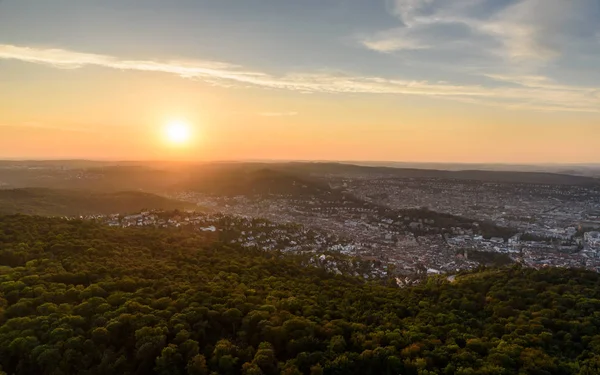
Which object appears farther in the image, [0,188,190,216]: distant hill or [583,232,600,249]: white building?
[0,188,190,216]: distant hill

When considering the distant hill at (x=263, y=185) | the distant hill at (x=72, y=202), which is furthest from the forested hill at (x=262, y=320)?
A: the distant hill at (x=263, y=185)

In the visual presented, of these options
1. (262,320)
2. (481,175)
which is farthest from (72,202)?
(481,175)

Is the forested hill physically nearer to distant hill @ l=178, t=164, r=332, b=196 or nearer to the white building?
the white building

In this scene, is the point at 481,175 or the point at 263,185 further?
the point at 481,175

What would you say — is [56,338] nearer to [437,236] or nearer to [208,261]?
[208,261]

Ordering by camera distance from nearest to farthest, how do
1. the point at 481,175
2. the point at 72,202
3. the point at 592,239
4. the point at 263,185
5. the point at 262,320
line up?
the point at 262,320
the point at 592,239
the point at 72,202
the point at 263,185
the point at 481,175

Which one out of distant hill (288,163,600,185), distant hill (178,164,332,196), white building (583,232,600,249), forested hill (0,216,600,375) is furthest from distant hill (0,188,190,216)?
distant hill (288,163,600,185)

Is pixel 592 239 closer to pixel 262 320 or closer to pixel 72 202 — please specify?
pixel 262 320

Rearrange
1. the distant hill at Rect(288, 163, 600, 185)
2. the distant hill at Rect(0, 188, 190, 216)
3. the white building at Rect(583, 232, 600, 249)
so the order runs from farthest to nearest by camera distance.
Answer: the distant hill at Rect(288, 163, 600, 185) < the distant hill at Rect(0, 188, 190, 216) < the white building at Rect(583, 232, 600, 249)
